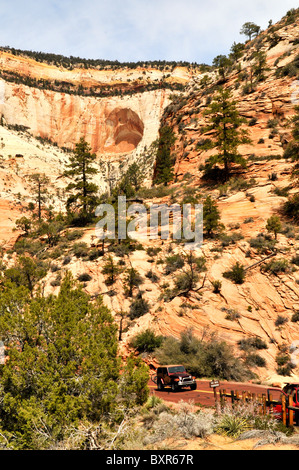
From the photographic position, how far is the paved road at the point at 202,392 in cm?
1251

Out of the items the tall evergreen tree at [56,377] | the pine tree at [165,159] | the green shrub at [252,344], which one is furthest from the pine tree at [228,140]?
the tall evergreen tree at [56,377]

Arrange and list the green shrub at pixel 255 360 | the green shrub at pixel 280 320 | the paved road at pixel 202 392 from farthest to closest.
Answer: the green shrub at pixel 280 320 → the green shrub at pixel 255 360 → the paved road at pixel 202 392

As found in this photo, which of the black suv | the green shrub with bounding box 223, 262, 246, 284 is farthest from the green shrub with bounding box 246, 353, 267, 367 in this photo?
the green shrub with bounding box 223, 262, 246, 284

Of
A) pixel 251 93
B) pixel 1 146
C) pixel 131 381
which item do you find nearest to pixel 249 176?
pixel 251 93

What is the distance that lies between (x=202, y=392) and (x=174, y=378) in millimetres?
1376

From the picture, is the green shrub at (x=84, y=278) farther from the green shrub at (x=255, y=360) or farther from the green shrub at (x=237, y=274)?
the green shrub at (x=255, y=360)

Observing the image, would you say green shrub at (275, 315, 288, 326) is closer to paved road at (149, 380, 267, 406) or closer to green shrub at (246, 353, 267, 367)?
green shrub at (246, 353, 267, 367)

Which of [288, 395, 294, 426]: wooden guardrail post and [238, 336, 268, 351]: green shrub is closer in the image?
[288, 395, 294, 426]: wooden guardrail post

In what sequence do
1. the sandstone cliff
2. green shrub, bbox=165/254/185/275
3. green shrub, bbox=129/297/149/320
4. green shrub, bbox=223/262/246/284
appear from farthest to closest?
green shrub, bbox=165/254/185/275
green shrub, bbox=129/297/149/320
green shrub, bbox=223/262/246/284
the sandstone cliff

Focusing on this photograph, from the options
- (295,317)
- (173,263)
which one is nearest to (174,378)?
(295,317)

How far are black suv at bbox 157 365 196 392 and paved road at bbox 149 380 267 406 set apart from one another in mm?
292

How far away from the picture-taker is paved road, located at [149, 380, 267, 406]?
492 inches

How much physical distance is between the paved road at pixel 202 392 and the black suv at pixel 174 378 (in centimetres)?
29

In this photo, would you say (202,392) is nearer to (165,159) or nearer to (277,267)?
(277,267)
